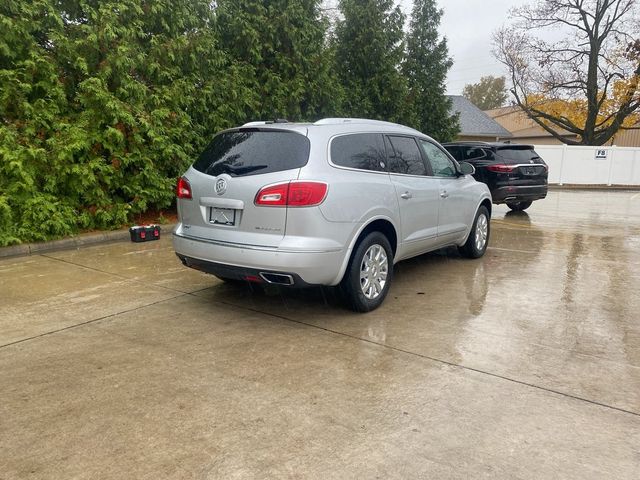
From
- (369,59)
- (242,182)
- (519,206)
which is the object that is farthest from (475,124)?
(242,182)

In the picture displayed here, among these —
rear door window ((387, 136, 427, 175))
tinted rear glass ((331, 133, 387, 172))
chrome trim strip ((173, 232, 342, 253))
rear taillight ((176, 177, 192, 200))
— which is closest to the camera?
chrome trim strip ((173, 232, 342, 253))

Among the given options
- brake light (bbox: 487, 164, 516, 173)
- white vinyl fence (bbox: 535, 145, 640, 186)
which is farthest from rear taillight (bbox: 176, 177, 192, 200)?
white vinyl fence (bbox: 535, 145, 640, 186)

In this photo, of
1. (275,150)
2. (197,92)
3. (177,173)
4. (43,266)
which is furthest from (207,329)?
(197,92)

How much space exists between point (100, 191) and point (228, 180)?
4732 millimetres

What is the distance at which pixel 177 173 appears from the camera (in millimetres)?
9297

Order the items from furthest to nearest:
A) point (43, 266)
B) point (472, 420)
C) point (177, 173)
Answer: point (177, 173), point (43, 266), point (472, 420)

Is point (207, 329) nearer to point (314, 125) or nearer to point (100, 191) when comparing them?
point (314, 125)

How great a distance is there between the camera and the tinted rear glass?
14.6 ft

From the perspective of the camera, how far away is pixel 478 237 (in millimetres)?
7051

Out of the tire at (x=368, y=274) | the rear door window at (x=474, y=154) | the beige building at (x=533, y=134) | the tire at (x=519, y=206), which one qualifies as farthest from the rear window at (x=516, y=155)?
the beige building at (x=533, y=134)

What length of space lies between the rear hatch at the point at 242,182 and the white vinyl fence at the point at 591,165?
21296 mm

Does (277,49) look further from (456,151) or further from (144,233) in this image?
(144,233)

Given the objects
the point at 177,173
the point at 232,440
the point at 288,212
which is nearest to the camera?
the point at 232,440

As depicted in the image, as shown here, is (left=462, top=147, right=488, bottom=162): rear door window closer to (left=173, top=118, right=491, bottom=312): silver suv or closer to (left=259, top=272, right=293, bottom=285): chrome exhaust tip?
(left=173, top=118, right=491, bottom=312): silver suv
